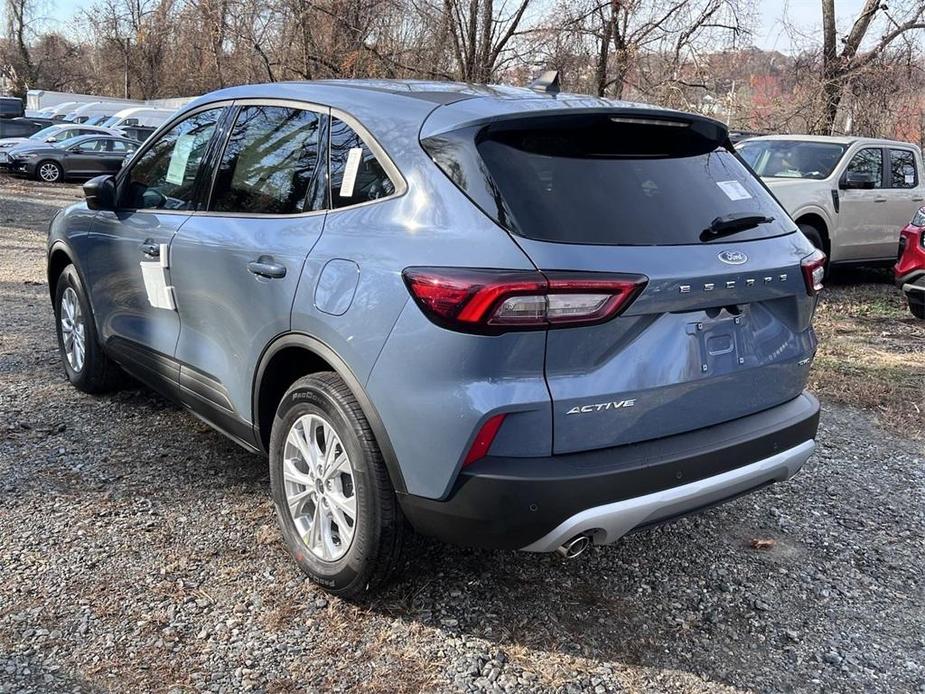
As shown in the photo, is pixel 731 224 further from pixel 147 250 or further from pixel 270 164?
pixel 147 250

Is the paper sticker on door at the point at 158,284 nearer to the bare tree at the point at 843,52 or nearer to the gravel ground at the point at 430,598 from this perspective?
the gravel ground at the point at 430,598

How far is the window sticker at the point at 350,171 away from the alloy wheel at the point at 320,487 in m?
0.78

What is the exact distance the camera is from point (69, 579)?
2953 mm

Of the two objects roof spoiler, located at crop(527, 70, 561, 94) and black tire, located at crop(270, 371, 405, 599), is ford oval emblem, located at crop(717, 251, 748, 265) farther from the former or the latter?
black tire, located at crop(270, 371, 405, 599)

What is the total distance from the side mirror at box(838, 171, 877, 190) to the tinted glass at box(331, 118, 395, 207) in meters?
7.86

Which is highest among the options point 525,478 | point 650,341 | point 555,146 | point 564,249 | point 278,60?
point 278,60

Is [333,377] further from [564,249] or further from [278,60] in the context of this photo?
[278,60]

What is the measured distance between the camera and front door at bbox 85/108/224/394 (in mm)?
3695

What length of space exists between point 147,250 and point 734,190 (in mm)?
2551

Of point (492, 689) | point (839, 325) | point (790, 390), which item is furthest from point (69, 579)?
point (839, 325)

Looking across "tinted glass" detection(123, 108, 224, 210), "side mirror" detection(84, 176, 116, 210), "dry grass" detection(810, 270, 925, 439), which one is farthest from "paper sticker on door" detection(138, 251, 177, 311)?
"dry grass" detection(810, 270, 925, 439)

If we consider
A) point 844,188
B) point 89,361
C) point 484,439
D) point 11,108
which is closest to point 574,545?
point 484,439

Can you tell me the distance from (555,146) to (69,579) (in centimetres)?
228

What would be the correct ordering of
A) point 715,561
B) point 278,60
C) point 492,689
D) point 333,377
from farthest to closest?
point 278,60 → point 715,561 → point 333,377 → point 492,689
